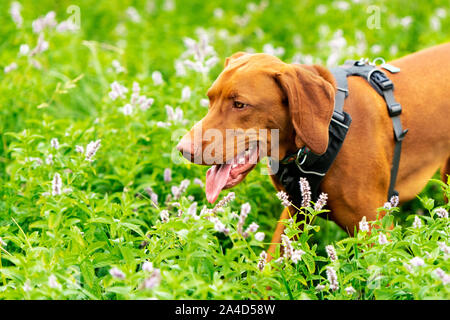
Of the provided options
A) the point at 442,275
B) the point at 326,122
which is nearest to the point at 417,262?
the point at 442,275

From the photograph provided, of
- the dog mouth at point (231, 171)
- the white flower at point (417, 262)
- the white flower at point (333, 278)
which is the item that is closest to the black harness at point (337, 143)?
the dog mouth at point (231, 171)

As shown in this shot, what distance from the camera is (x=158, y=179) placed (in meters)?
4.11

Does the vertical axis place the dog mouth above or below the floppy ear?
below

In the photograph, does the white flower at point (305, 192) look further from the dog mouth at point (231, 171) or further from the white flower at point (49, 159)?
the white flower at point (49, 159)

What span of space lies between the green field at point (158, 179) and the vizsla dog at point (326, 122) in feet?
0.96

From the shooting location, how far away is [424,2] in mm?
7309

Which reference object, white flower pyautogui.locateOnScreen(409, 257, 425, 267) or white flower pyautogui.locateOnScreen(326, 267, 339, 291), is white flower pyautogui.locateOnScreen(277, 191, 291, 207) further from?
white flower pyautogui.locateOnScreen(409, 257, 425, 267)

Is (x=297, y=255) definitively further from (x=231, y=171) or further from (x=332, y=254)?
(x=231, y=171)

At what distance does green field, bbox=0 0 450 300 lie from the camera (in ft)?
8.16

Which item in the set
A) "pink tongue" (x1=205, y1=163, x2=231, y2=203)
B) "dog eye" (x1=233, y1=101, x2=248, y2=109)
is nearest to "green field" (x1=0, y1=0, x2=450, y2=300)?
"pink tongue" (x1=205, y1=163, x2=231, y2=203)

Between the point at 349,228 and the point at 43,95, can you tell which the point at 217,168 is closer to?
the point at 349,228

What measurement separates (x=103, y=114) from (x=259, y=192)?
56.0 inches

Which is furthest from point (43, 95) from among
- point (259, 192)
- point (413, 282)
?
point (413, 282)
